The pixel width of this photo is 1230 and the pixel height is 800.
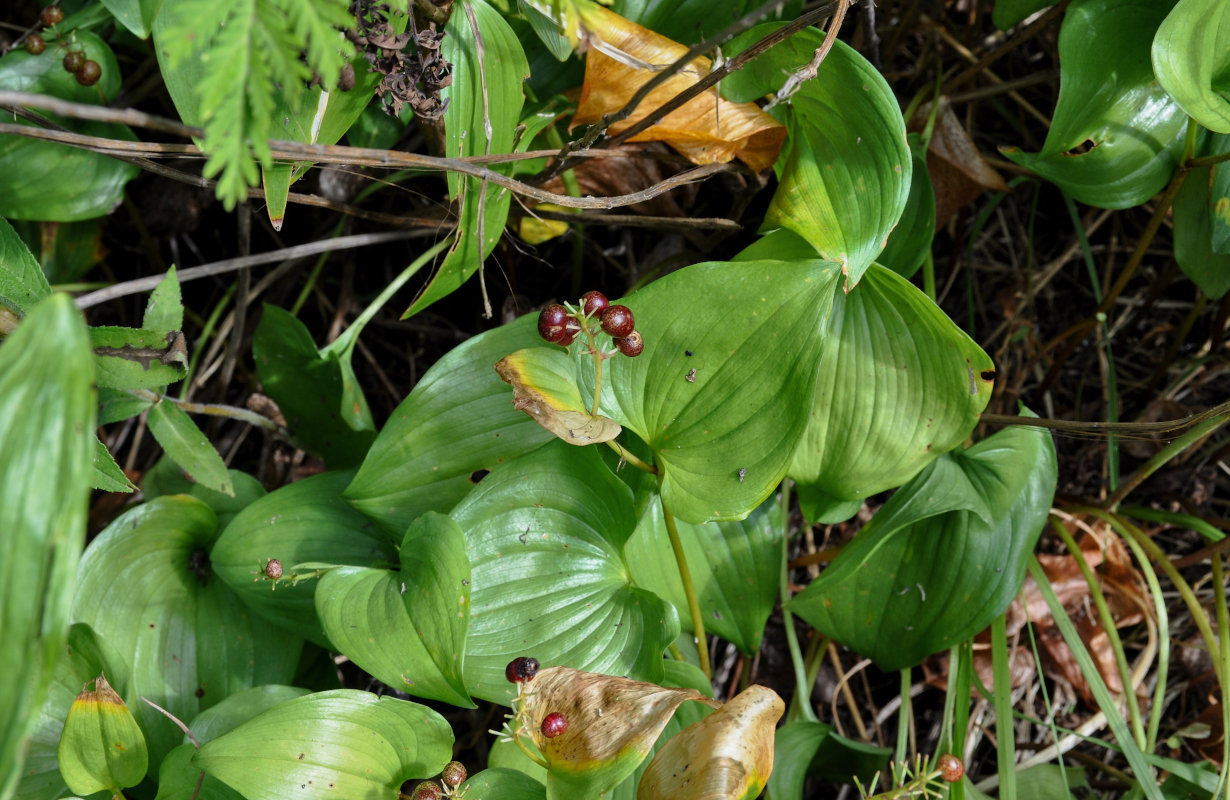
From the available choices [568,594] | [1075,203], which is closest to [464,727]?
[568,594]

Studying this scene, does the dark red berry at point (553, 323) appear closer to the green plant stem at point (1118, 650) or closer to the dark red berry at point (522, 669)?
the dark red berry at point (522, 669)

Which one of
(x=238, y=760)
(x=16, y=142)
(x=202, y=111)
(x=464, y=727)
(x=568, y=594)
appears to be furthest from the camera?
(x=464, y=727)

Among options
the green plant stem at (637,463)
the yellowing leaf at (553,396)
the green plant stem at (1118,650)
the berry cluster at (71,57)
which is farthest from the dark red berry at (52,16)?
the green plant stem at (1118,650)

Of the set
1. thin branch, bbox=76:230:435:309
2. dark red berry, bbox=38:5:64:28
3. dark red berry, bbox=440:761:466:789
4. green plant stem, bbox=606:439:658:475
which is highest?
dark red berry, bbox=38:5:64:28

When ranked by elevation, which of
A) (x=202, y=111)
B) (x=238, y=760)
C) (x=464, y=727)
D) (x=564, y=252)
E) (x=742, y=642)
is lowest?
(x=464, y=727)

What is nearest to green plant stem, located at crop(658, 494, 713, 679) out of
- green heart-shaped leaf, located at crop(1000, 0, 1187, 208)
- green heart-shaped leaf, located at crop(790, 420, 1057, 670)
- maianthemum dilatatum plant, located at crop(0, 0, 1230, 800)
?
maianthemum dilatatum plant, located at crop(0, 0, 1230, 800)

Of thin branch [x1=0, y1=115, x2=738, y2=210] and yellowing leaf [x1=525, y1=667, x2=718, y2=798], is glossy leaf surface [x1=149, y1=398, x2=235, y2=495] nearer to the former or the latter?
thin branch [x1=0, y1=115, x2=738, y2=210]

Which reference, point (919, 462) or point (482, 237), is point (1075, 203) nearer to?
point (919, 462)
